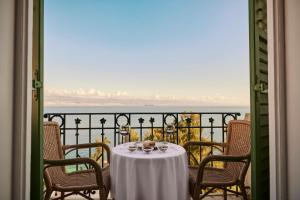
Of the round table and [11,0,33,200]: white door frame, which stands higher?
[11,0,33,200]: white door frame

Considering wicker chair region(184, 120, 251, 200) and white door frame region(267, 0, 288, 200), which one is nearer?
white door frame region(267, 0, 288, 200)

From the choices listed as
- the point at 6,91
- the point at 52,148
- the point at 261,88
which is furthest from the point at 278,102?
the point at 52,148

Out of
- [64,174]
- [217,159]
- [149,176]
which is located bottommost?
[64,174]

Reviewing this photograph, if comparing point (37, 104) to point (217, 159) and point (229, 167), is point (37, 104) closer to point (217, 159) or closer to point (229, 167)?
point (217, 159)

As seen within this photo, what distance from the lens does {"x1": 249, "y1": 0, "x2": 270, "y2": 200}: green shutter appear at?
1.86 meters

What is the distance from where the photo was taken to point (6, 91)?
132cm

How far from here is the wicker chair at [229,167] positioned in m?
2.63

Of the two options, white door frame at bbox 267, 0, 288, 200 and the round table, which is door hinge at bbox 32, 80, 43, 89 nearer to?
the round table

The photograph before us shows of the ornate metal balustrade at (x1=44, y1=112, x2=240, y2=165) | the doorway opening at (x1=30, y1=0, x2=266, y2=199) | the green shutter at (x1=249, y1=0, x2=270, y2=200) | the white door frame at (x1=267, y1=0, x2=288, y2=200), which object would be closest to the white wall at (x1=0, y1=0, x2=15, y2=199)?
the white door frame at (x1=267, y1=0, x2=288, y2=200)

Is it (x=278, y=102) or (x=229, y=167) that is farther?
(x=229, y=167)

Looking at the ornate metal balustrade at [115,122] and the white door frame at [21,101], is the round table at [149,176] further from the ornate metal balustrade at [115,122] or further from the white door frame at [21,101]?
the ornate metal balustrade at [115,122]

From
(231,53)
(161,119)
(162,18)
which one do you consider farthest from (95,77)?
(161,119)

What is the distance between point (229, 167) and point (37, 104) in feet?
7.98

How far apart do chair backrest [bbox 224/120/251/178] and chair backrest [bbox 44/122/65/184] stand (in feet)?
6.84
